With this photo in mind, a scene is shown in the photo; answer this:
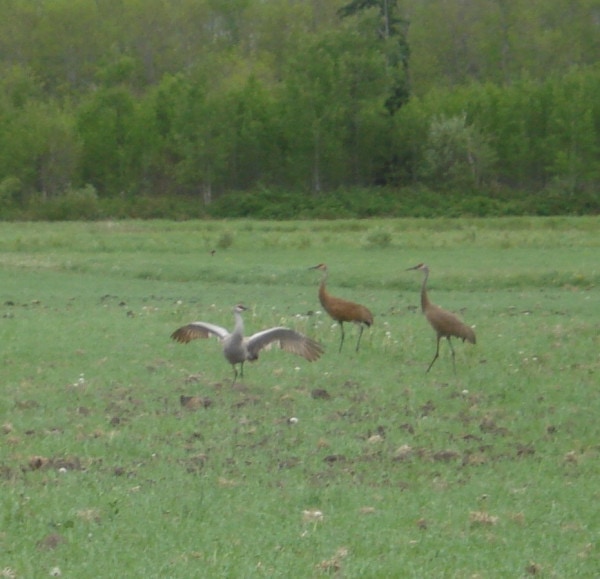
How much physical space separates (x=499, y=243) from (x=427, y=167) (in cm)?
2554

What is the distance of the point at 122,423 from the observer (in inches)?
400

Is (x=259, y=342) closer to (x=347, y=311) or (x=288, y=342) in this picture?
(x=288, y=342)

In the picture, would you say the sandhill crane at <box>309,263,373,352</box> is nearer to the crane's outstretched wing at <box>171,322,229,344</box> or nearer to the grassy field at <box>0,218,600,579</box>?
the grassy field at <box>0,218,600,579</box>

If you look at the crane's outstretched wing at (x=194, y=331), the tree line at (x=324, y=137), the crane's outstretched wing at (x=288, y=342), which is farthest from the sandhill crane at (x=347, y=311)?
the tree line at (x=324, y=137)

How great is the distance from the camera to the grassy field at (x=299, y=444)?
671 cm

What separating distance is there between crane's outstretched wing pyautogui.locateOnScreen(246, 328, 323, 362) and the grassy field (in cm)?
47

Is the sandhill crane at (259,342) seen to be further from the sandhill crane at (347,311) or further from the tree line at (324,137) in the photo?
the tree line at (324,137)

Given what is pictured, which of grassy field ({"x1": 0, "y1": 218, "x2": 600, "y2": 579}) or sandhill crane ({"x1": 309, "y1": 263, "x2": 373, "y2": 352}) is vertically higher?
sandhill crane ({"x1": 309, "y1": 263, "x2": 373, "y2": 352})

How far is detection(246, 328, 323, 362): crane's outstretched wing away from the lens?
11.6 m

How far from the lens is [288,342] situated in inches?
464

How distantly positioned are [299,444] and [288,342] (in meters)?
2.33

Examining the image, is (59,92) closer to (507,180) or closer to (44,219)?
(44,219)

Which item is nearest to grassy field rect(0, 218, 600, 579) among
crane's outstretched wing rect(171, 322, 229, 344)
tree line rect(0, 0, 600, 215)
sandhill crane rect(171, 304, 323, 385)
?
sandhill crane rect(171, 304, 323, 385)

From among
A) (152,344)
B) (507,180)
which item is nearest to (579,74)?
(507,180)
